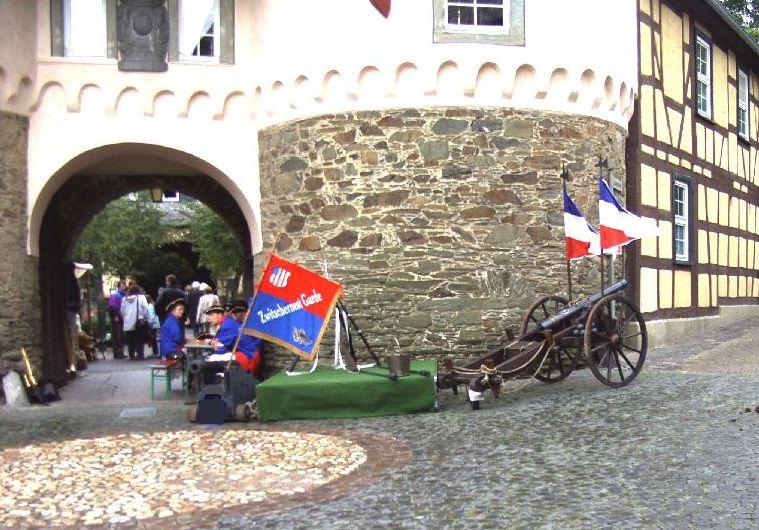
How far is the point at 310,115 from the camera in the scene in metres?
11.8

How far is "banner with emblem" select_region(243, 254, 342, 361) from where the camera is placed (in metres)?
9.73

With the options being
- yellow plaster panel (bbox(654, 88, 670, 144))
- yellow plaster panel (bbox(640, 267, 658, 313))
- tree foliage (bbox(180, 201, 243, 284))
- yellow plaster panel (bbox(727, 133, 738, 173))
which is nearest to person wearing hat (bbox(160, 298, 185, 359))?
yellow plaster panel (bbox(640, 267, 658, 313))

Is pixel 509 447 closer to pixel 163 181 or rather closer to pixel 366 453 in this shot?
pixel 366 453

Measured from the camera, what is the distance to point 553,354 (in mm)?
9789

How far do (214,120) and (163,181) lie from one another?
2.59 meters

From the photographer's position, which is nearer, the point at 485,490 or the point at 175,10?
the point at 485,490

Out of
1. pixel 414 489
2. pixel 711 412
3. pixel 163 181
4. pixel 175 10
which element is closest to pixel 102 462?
pixel 414 489

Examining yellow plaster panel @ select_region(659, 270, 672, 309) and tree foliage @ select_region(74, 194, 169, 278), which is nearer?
yellow plaster panel @ select_region(659, 270, 672, 309)

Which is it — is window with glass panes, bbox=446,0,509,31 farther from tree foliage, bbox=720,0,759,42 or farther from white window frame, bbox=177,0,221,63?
tree foliage, bbox=720,0,759,42

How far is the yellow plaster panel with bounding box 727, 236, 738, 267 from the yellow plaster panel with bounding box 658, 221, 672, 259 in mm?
3681

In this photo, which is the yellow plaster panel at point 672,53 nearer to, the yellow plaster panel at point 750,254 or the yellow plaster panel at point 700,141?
the yellow plaster panel at point 700,141

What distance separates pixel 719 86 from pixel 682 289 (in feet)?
14.3

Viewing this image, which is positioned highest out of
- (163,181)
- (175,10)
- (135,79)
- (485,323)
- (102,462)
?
(175,10)

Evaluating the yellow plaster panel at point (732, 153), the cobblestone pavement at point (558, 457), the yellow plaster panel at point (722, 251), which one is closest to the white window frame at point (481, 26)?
the cobblestone pavement at point (558, 457)
